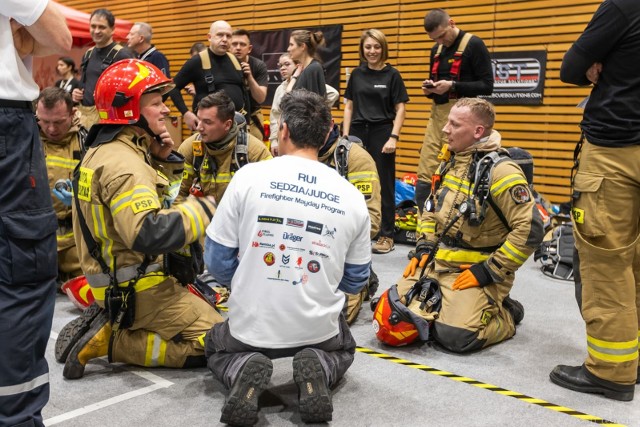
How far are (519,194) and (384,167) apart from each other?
302 cm

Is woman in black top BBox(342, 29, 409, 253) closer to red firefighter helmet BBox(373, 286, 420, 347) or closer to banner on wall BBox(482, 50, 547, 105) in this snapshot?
banner on wall BBox(482, 50, 547, 105)

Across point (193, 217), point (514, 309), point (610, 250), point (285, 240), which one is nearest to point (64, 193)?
point (193, 217)

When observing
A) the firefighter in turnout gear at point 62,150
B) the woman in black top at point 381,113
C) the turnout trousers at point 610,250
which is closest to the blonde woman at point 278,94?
the woman in black top at point 381,113

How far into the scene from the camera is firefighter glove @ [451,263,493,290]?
4.05 meters

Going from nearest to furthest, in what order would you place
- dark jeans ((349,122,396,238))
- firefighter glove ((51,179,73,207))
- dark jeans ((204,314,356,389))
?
1. dark jeans ((204,314,356,389))
2. firefighter glove ((51,179,73,207))
3. dark jeans ((349,122,396,238))

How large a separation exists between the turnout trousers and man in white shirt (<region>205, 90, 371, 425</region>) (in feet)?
3.94

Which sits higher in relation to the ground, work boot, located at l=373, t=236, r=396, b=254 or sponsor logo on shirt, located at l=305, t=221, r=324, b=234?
sponsor logo on shirt, located at l=305, t=221, r=324, b=234

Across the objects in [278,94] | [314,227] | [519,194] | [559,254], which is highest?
[278,94]

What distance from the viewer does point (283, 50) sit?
35.4 feet

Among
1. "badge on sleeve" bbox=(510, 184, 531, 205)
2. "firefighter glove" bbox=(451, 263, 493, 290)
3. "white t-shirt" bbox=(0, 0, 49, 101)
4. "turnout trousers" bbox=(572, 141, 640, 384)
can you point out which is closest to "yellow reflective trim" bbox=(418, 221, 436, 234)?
"firefighter glove" bbox=(451, 263, 493, 290)

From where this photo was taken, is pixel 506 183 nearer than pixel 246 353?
No

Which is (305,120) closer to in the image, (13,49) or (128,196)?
(128,196)

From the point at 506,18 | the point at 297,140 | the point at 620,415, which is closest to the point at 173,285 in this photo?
the point at 297,140

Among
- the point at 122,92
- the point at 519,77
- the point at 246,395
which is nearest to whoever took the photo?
the point at 246,395
